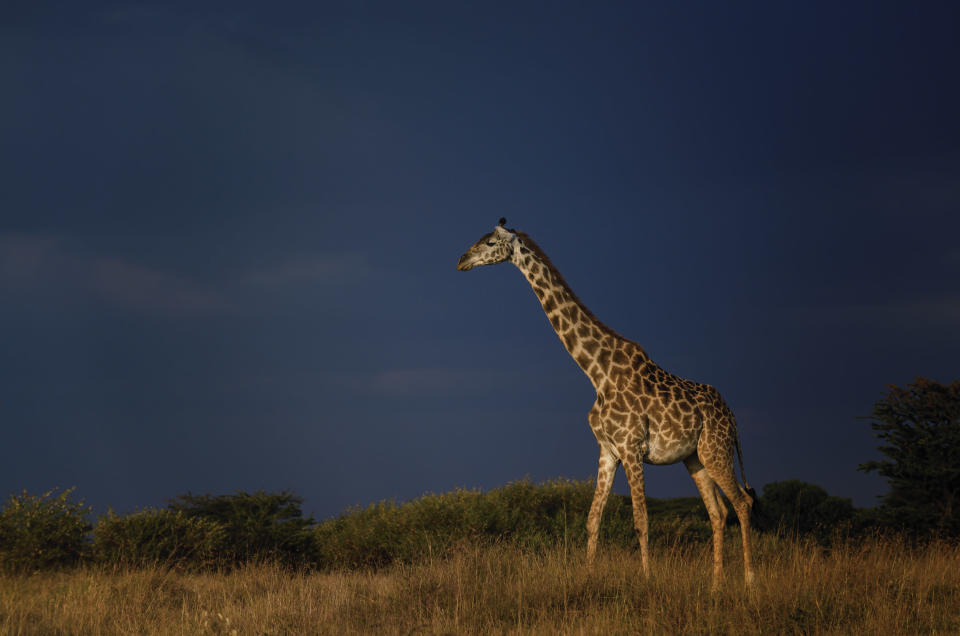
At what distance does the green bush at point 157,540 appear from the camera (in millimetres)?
15945

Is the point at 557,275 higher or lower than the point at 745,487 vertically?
higher

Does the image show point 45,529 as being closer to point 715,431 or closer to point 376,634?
point 376,634

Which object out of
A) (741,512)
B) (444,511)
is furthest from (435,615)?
(444,511)

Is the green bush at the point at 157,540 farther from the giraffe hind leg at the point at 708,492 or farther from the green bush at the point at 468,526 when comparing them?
the giraffe hind leg at the point at 708,492

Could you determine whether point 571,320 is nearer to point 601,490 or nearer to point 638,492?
point 601,490

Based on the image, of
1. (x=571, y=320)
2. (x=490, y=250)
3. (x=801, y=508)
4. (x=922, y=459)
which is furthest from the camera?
(x=801, y=508)

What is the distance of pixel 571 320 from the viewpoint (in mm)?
12586

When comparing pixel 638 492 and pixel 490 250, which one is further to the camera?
pixel 490 250

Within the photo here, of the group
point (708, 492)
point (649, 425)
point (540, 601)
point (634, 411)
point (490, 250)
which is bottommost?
point (540, 601)

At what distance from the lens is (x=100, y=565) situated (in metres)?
15.9

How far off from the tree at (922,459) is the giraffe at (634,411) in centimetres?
546

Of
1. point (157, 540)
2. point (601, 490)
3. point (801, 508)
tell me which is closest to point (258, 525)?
point (157, 540)

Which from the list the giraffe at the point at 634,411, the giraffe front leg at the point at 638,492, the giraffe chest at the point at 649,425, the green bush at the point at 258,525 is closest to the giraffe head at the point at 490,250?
the giraffe at the point at 634,411

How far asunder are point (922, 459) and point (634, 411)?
8225 millimetres
